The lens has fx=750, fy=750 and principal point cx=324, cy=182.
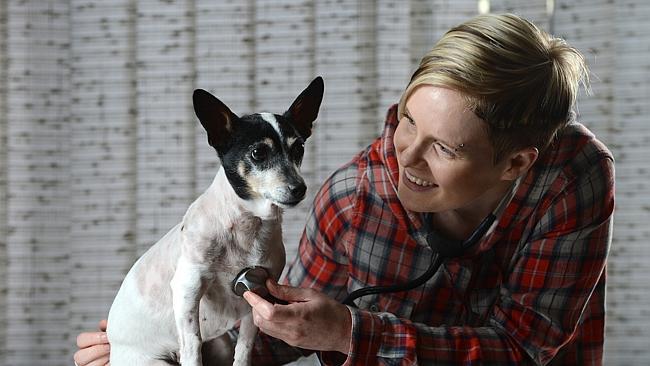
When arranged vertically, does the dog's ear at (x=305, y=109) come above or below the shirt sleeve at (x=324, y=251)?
above

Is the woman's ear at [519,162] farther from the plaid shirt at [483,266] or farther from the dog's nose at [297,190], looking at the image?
the dog's nose at [297,190]

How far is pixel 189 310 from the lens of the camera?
0.99m

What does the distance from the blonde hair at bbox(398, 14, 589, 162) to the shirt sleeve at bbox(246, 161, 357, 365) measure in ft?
0.86

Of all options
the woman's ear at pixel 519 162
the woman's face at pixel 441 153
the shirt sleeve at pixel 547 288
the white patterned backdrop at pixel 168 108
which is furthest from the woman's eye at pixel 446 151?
the white patterned backdrop at pixel 168 108

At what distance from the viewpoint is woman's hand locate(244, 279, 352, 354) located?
1030 millimetres

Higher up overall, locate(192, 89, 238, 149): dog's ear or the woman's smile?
locate(192, 89, 238, 149): dog's ear

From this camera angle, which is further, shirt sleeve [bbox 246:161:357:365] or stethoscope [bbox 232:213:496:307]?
shirt sleeve [bbox 246:161:357:365]

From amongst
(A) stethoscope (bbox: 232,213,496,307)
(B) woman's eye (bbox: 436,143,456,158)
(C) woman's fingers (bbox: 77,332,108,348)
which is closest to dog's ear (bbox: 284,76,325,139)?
(B) woman's eye (bbox: 436,143,456,158)

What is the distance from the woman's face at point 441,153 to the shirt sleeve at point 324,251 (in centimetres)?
19

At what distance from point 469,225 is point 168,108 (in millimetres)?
1363

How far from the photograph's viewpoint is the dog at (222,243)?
0.99 m

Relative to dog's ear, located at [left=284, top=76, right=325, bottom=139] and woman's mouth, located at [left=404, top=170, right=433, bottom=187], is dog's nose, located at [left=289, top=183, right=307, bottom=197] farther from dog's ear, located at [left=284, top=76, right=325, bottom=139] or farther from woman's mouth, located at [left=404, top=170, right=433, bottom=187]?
woman's mouth, located at [left=404, top=170, right=433, bottom=187]

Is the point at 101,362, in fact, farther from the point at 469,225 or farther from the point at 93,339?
the point at 469,225

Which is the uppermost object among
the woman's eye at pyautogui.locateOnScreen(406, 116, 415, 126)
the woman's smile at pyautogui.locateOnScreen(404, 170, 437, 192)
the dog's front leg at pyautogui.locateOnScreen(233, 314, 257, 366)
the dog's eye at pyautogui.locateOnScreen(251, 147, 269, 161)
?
the woman's eye at pyautogui.locateOnScreen(406, 116, 415, 126)
